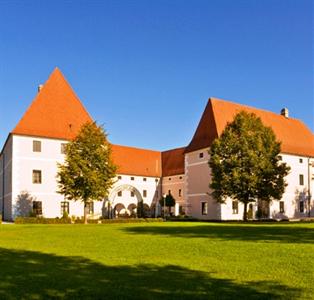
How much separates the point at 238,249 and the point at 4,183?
45.6 m

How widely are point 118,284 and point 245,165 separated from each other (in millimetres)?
31060

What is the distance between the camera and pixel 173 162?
64.5 meters

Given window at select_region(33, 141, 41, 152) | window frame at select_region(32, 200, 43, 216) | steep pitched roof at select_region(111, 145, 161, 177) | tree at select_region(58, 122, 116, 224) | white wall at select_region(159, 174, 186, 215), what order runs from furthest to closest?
steep pitched roof at select_region(111, 145, 161, 177)
white wall at select_region(159, 174, 186, 215)
window at select_region(33, 141, 41, 152)
window frame at select_region(32, 200, 43, 216)
tree at select_region(58, 122, 116, 224)

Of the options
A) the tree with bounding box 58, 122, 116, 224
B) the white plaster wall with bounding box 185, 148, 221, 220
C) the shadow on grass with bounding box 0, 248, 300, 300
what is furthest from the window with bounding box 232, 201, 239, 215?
the shadow on grass with bounding box 0, 248, 300, 300

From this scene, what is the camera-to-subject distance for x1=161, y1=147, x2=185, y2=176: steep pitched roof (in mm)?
62125

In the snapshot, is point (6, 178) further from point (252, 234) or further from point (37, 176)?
point (252, 234)

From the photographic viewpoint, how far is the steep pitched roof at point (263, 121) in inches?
2004

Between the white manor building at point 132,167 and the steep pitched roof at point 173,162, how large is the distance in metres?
0.21

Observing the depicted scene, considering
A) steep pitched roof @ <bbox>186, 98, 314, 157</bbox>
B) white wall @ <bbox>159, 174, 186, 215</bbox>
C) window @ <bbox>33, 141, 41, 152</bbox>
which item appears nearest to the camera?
window @ <bbox>33, 141, 41, 152</bbox>

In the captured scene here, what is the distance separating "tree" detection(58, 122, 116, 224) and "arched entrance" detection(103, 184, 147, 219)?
48.5ft

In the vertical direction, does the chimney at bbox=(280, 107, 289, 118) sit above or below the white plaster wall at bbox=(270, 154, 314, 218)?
above

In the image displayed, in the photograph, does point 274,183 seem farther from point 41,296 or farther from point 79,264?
point 41,296

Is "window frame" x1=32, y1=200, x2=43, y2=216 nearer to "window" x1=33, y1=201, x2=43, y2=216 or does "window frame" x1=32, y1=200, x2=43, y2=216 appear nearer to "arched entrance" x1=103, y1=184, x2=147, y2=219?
"window" x1=33, y1=201, x2=43, y2=216

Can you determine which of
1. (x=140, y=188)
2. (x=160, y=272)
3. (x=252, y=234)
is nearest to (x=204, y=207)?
(x=140, y=188)
